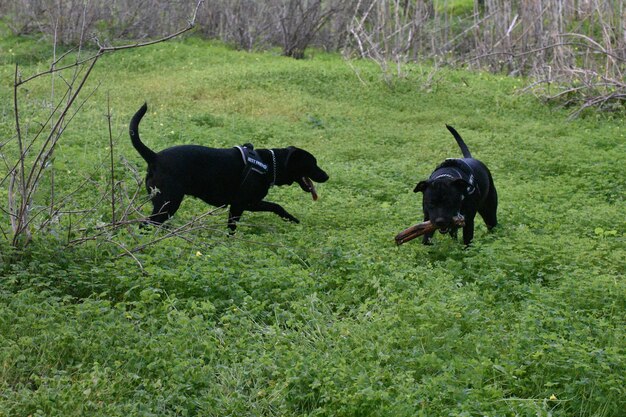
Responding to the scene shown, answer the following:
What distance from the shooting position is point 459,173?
25.0 ft

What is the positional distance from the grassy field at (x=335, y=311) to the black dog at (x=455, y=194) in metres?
0.25

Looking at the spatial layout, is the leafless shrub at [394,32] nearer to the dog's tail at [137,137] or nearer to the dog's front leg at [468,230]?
the dog's front leg at [468,230]

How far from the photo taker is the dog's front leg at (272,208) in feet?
28.4

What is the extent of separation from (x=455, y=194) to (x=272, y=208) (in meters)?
2.16

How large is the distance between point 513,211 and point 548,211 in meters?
0.44

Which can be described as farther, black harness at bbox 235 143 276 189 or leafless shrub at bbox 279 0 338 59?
leafless shrub at bbox 279 0 338 59

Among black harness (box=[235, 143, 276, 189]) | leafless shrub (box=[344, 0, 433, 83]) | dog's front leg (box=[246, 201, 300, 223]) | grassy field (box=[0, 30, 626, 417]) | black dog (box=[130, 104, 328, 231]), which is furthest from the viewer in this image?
leafless shrub (box=[344, 0, 433, 83])

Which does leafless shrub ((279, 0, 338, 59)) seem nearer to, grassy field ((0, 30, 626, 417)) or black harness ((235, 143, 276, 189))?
grassy field ((0, 30, 626, 417))

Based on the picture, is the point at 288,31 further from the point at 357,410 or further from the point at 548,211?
the point at 357,410

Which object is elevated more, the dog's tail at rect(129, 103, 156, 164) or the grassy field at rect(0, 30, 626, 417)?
the dog's tail at rect(129, 103, 156, 164)

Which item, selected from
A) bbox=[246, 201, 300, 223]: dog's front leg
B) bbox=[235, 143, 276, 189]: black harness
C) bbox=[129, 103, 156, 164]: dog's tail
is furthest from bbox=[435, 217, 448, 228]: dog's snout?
bbox=[129, 103, 156, 164]: dog's tail

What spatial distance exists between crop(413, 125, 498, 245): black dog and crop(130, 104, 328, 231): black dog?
1.71 metres

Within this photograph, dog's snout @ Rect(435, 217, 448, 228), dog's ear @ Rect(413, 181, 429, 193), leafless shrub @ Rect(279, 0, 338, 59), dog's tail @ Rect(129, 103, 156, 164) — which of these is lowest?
leafless shrub @ Rect(279, 0, 338, 59)

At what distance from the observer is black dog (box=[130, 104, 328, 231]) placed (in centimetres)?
786
